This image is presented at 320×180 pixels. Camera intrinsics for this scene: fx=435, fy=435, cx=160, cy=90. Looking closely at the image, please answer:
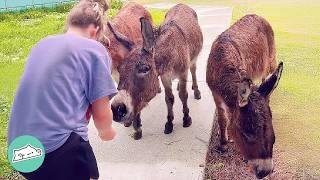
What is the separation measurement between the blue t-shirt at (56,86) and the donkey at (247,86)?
1.53m

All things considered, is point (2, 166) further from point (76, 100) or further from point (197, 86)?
point (197, 86)

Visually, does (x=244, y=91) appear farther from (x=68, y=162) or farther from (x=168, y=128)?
(x=168, y=128)

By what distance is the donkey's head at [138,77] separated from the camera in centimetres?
462

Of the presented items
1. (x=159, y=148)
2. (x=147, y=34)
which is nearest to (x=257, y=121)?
(x=147, y=34)

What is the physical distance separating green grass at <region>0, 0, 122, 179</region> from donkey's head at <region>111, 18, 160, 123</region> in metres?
1.45

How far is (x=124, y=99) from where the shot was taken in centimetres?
454

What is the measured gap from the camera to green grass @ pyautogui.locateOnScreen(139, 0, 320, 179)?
197 inches

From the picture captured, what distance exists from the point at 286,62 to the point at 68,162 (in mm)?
6317

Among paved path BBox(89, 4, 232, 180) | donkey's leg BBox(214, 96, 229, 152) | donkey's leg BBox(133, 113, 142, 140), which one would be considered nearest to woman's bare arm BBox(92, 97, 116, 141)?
paved path BBox(89, 4, 232, 180)

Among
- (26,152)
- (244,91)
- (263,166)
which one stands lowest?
(263,166)

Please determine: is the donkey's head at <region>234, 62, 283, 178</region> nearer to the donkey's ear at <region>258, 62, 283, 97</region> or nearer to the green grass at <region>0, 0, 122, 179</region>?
the donkey's ear at <region>258, 62, 283, 97</region>

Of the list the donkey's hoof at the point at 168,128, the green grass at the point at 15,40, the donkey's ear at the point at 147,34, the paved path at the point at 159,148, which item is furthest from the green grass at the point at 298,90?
the green grass at the point at 15,40

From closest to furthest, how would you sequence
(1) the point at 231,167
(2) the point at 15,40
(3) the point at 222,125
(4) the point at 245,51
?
(1) the point at 231,167 → (3) the point at 222,125 → (4) the point at 245,51 → (2) the point at 15,40

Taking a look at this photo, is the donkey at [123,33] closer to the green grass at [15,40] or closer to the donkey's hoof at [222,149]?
the green grass at [15,40]
